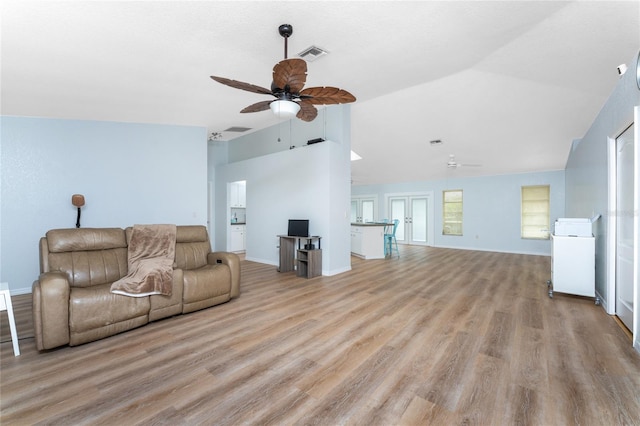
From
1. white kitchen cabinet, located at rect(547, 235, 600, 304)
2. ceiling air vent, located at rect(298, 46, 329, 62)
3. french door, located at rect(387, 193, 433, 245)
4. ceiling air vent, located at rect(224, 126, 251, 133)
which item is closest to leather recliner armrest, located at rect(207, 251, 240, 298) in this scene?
ceiling air vent, located at rect(298, 46, 329, 62)

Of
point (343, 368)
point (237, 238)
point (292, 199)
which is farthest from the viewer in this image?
point (237, 238)

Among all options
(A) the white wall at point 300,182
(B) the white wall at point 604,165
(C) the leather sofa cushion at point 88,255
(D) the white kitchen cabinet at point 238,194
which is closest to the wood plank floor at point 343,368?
(B) the white wall at point 604,165

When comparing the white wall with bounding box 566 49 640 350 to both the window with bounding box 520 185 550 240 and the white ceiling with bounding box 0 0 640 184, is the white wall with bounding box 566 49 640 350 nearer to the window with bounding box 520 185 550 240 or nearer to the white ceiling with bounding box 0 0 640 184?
the white ceiling with bounding box 0 0 640 184

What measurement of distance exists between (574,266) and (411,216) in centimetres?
666

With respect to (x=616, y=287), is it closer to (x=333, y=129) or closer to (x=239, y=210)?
(x=333, y=129)

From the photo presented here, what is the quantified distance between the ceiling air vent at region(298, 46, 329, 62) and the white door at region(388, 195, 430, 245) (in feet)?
25.6

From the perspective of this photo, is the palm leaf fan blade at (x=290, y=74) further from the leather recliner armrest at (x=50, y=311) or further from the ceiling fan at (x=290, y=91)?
the leather recliner armrest at (x=50, y=311)

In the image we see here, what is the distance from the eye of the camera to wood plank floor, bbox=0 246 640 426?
1.60 metres

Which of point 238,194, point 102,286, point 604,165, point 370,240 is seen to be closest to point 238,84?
point 102,286

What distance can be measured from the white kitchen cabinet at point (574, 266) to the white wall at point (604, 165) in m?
0.11

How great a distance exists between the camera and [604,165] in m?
3.41

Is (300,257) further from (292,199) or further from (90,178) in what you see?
(90,178)

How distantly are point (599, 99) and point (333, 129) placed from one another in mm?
4235

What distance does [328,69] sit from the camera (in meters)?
3.60
